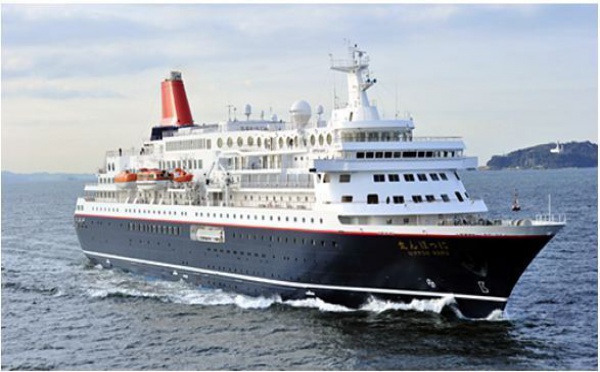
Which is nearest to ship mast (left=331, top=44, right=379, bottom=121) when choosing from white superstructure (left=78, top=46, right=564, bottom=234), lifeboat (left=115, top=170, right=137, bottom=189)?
white superstructure (left=78, top=46, right=564, bottom=234)

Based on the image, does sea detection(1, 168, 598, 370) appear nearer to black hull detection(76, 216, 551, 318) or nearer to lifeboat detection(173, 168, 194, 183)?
black hull detection(76, 216, 551, 318)

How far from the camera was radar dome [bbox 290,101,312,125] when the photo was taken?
37.0 meters

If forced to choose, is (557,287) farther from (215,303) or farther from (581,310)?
(215,303)

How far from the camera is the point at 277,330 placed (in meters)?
30.2

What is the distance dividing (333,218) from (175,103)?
71.2 ft

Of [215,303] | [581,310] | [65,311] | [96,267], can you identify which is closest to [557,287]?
[581,310]

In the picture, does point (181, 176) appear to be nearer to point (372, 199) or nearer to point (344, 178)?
point (344, 178)

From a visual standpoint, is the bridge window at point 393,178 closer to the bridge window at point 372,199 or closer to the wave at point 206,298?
the bridge window at point 372,199

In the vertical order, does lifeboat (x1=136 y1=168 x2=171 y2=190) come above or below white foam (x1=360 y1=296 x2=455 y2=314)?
above

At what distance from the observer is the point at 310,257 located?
32062 mm

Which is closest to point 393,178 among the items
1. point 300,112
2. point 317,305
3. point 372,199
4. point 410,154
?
point 372,199

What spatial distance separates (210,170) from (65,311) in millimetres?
9621

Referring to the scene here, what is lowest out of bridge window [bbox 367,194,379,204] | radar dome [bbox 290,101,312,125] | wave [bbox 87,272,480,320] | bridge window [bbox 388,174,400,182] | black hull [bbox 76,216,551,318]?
wave [bbox 87,272,480,320]

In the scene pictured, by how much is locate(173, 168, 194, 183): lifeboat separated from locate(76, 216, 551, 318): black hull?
4193 millimetres
